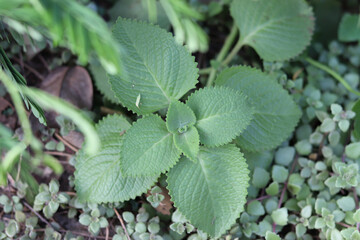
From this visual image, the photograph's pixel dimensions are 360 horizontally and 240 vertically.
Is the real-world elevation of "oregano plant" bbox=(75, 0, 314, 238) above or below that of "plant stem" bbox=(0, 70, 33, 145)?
below

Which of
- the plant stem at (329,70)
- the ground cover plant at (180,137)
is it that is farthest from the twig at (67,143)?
the plant stem at (329,70)

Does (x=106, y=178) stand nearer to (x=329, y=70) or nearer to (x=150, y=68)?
(x=150, y=68)

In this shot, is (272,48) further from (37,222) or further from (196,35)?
(37,222)

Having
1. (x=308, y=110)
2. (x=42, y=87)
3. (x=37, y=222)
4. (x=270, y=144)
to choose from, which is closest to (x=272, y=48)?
(x=308, y=110)

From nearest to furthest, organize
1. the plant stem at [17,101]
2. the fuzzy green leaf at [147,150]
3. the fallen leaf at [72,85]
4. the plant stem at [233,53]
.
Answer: the plant stem at [17,101] < the fuzzy green leaf at [147,150] < the fallen leaf at [72,85] < the plant stem at [233,53]

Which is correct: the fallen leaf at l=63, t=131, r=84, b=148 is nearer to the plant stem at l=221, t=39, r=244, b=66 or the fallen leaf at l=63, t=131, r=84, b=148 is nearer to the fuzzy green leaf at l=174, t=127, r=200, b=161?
the fuzzy green leaf at l=174, t=127, r=200, b=161

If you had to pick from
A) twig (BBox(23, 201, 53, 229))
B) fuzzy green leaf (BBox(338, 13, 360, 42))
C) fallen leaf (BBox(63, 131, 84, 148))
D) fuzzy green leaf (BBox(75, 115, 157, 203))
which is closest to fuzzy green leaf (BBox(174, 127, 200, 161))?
fuzzy green leaf (BBox(75, 115, 157, 203))

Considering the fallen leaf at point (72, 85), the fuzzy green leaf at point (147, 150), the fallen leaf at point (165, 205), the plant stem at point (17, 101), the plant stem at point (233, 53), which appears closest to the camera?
the plant stem at point (17, 101)

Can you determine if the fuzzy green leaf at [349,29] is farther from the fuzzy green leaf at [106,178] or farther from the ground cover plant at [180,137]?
the fuzzy green leaf at [106,178]

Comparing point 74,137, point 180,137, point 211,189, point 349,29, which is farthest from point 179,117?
point 349,29
